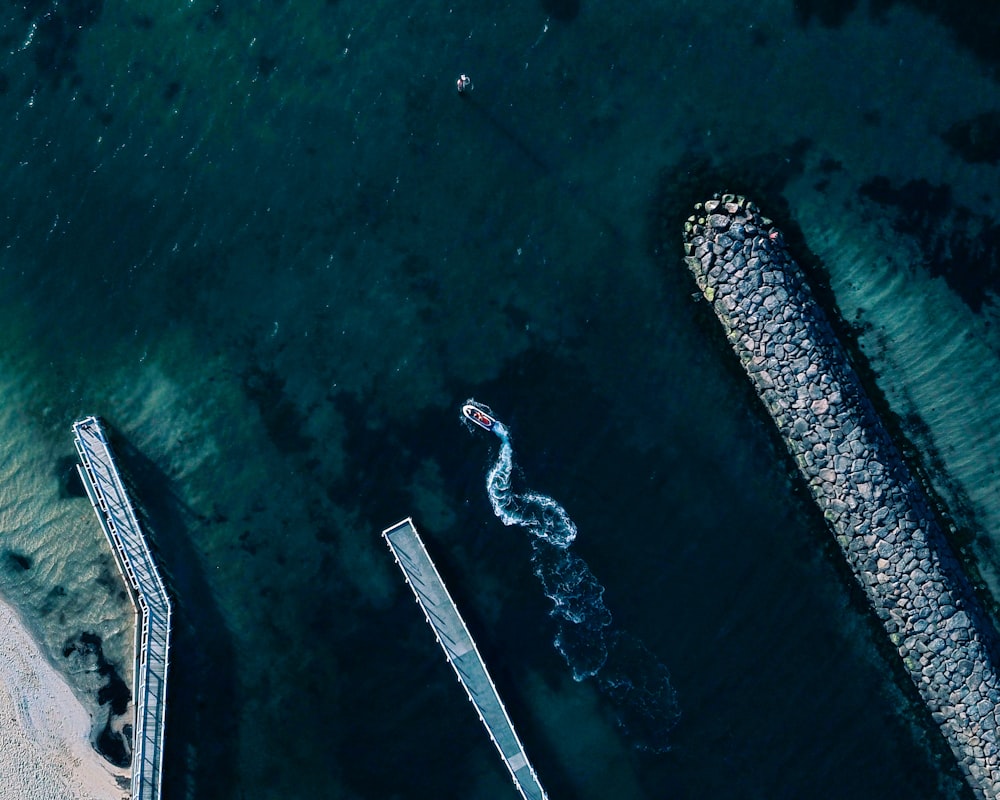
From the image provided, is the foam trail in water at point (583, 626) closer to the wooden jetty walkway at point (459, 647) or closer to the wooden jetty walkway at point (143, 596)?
the wooden jetty walkway at point (459, 647)

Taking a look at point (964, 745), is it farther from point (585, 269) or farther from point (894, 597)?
point (585, 269)

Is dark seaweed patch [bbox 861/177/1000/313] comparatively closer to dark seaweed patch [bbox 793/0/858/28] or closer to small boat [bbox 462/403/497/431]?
dark seaweed patch [bbox 793/0/858/28]

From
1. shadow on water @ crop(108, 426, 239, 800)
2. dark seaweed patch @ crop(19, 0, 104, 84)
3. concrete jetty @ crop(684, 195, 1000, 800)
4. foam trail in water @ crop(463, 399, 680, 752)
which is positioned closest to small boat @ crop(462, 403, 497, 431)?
foam trail in water @ crop(463, 399, 680, 752)

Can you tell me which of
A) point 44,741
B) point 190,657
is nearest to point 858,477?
point 190,657

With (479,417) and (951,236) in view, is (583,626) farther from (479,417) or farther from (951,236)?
(951,236)

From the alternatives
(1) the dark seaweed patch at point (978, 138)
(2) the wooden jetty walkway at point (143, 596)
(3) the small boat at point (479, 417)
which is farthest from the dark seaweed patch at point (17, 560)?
(1) the dark seaweed patch at point (978, 138)
